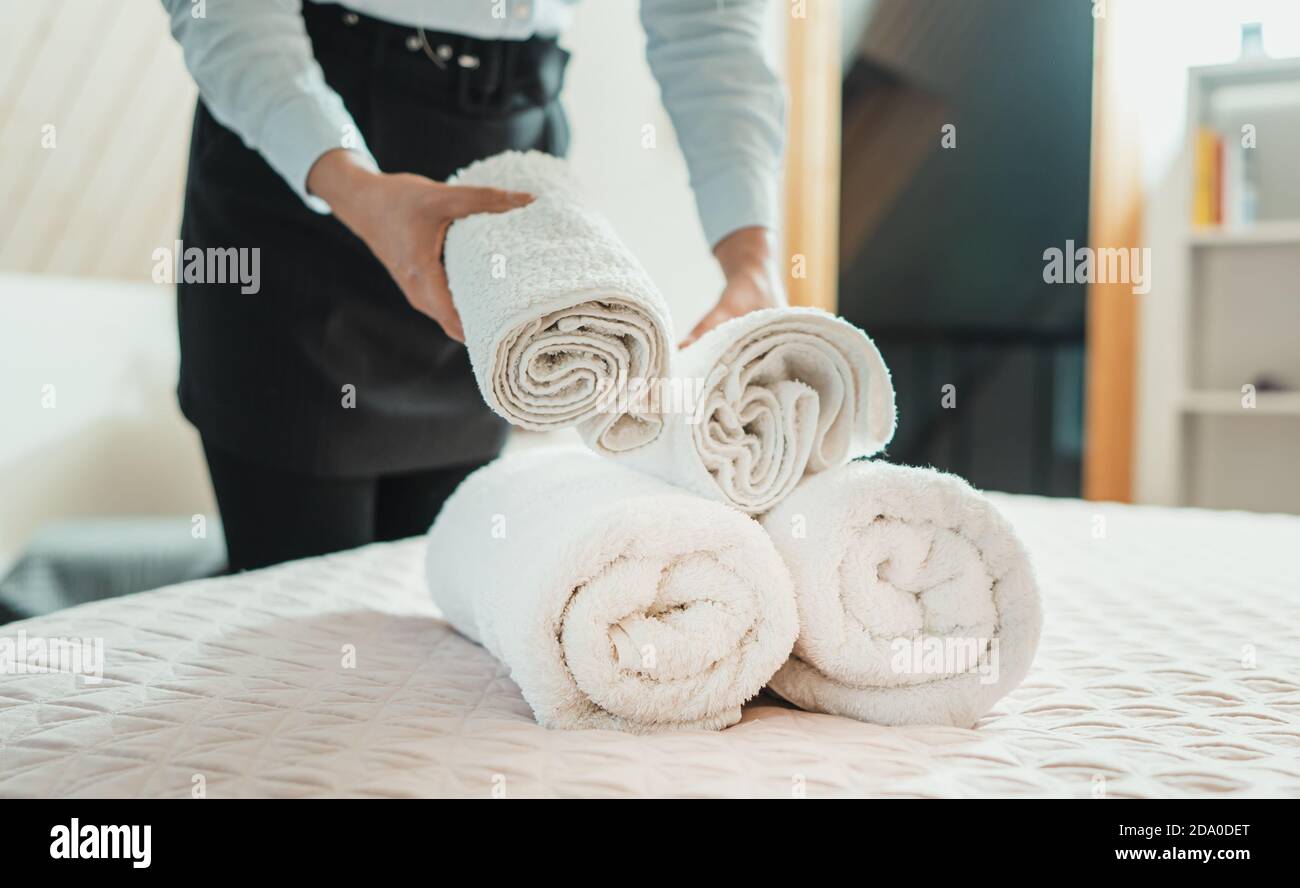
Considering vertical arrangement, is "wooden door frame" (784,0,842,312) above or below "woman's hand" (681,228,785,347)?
above

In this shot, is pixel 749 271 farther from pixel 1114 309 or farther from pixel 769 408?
pixel 1114 309

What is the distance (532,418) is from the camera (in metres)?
0.67

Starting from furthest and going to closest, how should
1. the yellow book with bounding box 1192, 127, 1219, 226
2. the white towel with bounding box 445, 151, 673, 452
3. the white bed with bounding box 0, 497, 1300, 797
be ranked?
1. the yellow book with bounding box 1192, 127, 1219, 226
2. the white towel with bounding box 445, 151, 673, 452
3. the white bed with bounding box 0, 497, 1300, 797

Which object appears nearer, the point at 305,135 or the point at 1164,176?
the point at 305,135

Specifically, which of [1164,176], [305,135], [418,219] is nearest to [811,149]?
[1164,176]

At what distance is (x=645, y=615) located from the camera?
2.12 ft

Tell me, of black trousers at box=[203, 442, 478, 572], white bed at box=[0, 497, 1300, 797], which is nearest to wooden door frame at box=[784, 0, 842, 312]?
black trousers at box=[203, 442, 478, 572]

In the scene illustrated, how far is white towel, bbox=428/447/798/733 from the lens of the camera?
62 centimetres

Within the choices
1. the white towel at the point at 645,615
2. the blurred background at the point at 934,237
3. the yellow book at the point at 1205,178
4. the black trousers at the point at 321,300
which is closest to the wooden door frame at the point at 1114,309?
the blurred background at the point at 934,237

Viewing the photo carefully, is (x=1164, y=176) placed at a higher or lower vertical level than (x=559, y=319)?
higher

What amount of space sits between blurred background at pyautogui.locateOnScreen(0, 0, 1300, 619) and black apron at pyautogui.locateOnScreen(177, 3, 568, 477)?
1206 mm

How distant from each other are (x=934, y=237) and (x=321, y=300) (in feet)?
9.43

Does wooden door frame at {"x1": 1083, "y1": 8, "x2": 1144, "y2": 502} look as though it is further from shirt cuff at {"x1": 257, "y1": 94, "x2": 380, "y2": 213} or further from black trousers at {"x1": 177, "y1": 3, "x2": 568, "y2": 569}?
shirt cuff at {"x1": 257, "y1": 94, "x2": 380, "y2": 213}
